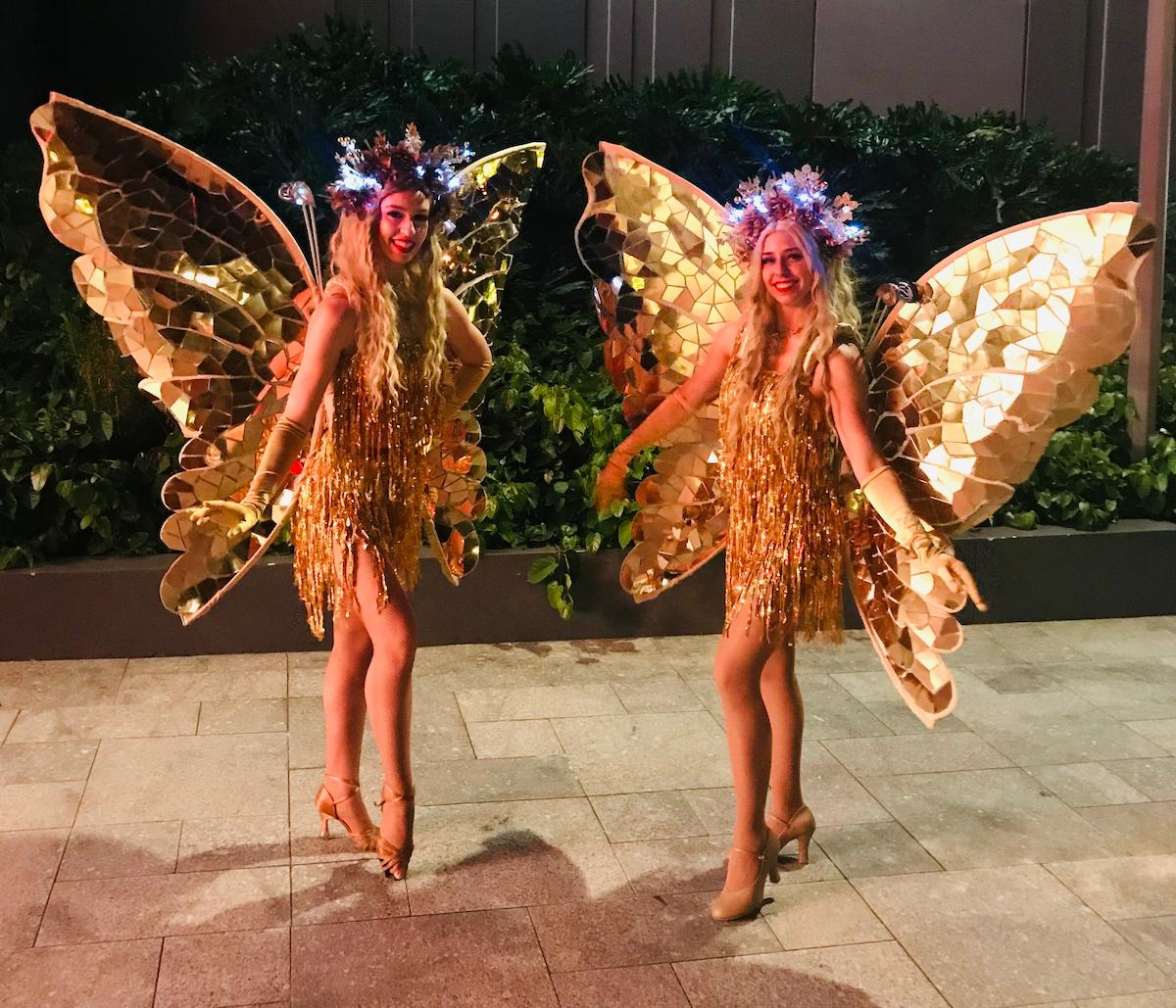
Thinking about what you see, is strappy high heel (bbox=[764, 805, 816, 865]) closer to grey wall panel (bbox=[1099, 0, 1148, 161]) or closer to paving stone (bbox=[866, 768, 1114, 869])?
paving stone (bbox=[866, 768, 1114, 869])

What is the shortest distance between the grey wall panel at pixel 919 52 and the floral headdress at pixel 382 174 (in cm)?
604

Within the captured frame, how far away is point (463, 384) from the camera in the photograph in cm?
342

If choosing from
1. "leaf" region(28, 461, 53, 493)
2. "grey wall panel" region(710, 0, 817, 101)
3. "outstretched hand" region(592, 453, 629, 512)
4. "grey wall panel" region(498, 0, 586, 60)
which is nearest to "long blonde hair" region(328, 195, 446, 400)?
"outstretched hand" region(592, 453, 629, 512)

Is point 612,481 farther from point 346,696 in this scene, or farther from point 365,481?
point 346,696

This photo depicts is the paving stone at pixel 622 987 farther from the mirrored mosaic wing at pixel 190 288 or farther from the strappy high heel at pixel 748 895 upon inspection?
the mirrored mosaic wing at pixel 190 288

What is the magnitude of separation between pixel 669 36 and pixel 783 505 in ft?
19.6

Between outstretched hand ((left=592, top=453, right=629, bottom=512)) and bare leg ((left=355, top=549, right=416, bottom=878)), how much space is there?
0.60 metres

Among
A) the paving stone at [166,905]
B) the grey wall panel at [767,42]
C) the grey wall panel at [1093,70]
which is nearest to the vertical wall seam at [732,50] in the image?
the grey wall panel at [767,42]

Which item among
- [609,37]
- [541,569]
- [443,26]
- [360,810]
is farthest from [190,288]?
[609,37]

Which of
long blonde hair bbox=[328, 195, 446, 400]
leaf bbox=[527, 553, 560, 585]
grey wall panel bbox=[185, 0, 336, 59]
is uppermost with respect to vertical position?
grey wall panel bbox=[185, 0, 336, 59]

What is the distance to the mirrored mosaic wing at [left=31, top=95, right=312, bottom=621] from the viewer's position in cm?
308

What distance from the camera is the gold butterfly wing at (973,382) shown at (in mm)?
2885

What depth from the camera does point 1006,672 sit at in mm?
4984

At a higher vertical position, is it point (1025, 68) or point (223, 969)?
point (1025, 68)
